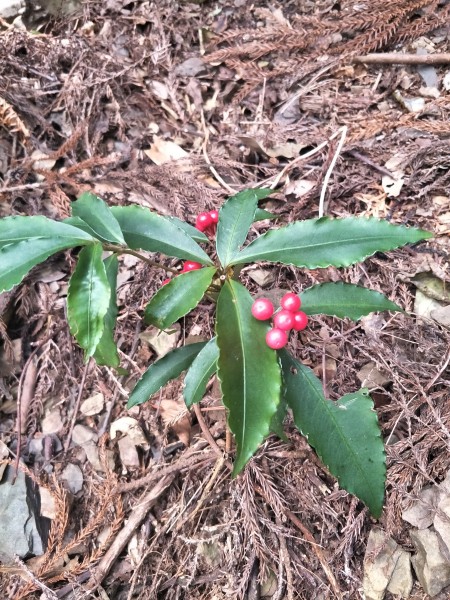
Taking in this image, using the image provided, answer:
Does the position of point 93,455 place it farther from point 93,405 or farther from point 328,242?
point 328,242

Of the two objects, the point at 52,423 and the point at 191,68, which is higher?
the point at 191,68

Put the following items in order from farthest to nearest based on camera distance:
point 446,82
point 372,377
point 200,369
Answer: point 446,82, point 372,377, point 200,369

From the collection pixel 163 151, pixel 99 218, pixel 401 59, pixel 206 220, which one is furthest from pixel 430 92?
pixel 99 218

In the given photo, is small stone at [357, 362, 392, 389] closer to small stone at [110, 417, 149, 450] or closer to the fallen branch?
small stone at [110, 417, 149, 450]

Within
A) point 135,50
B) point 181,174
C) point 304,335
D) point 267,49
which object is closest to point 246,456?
point 304,335

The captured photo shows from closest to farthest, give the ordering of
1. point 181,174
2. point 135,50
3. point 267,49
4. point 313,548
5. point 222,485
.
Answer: point 313,548 → point 222,485 → point 181,174 → point 267,49 → point 135,50

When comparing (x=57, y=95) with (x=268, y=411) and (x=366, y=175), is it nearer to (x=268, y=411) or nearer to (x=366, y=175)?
(x=366, y=175)

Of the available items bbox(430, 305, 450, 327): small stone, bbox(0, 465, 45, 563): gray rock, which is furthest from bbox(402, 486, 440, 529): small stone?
bbox(0, 465, 45, 563): gray rock
